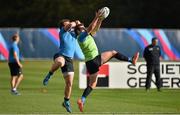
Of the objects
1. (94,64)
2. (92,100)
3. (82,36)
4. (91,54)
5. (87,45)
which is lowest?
(92,100)

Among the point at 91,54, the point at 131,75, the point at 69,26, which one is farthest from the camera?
the point at 131,75

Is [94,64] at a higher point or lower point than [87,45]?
lower

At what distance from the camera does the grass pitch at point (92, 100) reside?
21.4m

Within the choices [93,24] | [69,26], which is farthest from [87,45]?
[93,24]

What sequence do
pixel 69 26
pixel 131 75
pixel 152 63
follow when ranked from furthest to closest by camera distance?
pixel 131 75 < pixel 152 63 < pixel 69 26

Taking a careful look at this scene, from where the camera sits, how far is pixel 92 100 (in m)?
24.6

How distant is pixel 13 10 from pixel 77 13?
602 cm

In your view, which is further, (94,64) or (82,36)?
(94,64)

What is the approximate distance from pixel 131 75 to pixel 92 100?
460 centimetres

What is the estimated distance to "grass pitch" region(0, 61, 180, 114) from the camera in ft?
70.2

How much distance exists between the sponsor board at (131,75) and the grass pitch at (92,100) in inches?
14.5

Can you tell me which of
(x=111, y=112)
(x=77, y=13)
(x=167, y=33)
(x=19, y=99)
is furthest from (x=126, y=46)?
(x=111, y=112)

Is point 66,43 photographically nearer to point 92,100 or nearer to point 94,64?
point 94,64

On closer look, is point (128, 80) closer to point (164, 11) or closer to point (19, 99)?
point (19, 99)
